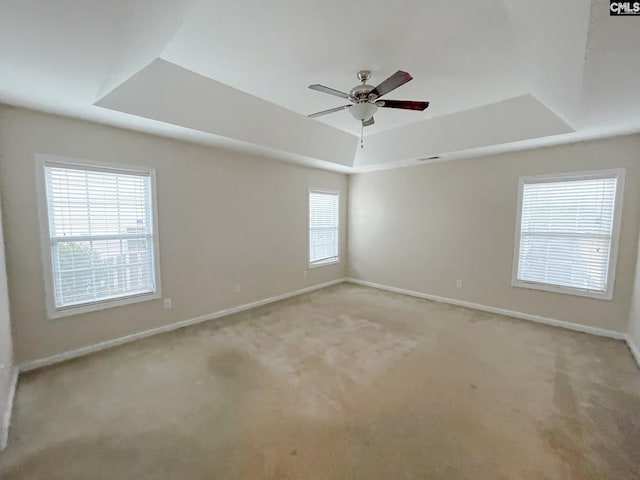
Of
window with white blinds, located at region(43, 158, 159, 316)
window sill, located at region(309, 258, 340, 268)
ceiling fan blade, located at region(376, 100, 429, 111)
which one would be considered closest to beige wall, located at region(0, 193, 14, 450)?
window with white blinds, located at region(43, 158, 159, 316)

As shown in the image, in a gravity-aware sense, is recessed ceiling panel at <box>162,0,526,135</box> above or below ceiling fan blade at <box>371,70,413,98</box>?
above

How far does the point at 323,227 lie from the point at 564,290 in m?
3.77

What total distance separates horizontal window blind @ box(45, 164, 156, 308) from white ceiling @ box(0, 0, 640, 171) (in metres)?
0.63

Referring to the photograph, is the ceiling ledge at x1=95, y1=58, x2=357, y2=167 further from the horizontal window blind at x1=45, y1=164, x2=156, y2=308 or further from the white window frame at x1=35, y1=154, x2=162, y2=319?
the horizontal window blind at x1=45, y1=164, x2=156, y2=308

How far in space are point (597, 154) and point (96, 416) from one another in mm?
5592

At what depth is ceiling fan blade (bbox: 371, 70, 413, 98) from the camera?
74.5 inches

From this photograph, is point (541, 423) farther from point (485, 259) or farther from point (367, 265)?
point (367, 265)

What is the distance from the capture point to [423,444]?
1.69 metres

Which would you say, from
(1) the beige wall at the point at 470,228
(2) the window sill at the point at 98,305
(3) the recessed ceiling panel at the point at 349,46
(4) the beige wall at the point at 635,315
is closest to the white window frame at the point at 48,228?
(2) the window sill at the point at 98,305

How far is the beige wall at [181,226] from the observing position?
8.09 ft

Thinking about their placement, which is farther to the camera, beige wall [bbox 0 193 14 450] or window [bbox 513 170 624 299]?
window [bbox 513 170 624 299]

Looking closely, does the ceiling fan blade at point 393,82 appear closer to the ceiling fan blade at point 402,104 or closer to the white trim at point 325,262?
the ceiling fan blade at point 402,104

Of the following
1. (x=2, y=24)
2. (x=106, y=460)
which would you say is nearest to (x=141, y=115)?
(x=2, y=24)

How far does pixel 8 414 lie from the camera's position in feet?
6.17
